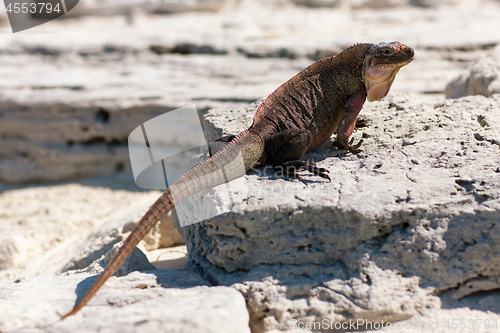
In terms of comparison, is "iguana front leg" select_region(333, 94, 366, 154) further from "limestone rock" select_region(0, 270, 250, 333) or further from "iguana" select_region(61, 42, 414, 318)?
"limestone rock" select_region(0, 270, 250, 333)

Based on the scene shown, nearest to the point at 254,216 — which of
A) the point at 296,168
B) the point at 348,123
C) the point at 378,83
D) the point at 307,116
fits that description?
the point at 296,168

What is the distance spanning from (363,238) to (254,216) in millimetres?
783

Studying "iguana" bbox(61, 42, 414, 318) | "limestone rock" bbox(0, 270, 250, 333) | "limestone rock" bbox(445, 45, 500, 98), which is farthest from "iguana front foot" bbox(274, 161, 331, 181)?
"limestone rock" bbox(445, 45, 500, 98)

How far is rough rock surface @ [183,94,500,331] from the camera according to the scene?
2893 mm

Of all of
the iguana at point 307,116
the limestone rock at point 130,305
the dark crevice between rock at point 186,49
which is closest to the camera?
the limestone rock at point 130,305

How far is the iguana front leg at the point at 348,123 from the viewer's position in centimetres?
370

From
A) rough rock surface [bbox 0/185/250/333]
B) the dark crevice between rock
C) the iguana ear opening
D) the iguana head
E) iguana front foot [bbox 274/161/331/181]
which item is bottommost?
rough rock surface [bbox 0/185/250/333]

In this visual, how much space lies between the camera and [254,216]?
3.03 metres

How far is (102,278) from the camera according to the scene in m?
2.84

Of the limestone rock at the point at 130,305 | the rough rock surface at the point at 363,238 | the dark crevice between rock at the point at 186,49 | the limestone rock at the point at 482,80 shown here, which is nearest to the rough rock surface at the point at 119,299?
the limestone rock at the point at 130,305

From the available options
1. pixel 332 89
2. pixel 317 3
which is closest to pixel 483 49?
pixel 317 3

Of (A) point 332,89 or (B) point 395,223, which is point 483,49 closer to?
(A) point 332,89

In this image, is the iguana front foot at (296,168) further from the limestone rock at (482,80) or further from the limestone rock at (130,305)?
the limestone rock at (482,80)

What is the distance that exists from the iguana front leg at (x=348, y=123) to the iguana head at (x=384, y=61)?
0.22m
